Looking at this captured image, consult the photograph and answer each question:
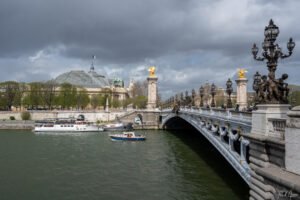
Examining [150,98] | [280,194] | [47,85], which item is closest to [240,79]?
[150,98]

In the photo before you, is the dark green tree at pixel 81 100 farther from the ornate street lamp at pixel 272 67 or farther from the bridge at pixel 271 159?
the ornate street lamp at pixel 272 67

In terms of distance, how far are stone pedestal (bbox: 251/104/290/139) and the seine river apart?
693 centimetres

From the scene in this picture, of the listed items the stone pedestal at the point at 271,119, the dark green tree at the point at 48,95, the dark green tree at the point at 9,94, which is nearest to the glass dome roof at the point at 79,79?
the dark green tree at the point at 48,95

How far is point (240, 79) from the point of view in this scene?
5228cm

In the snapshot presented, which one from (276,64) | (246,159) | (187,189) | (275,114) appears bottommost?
(187,189)

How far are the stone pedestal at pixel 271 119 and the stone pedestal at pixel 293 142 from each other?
1.12m

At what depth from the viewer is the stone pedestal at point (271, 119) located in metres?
9.75

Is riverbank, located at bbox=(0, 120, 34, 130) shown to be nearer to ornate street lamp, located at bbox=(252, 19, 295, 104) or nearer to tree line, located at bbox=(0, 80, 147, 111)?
tree line, located at bbox=(0, 80, 147, 111)

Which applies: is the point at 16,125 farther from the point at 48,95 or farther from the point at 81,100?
the point at 81,100

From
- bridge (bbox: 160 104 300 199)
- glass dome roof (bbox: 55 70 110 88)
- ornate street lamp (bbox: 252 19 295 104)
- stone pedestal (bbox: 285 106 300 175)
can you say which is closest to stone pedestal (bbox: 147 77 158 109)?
glass dome roof (bbox: 55 70 110 88)

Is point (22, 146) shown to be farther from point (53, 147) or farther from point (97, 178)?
point (97, 178)

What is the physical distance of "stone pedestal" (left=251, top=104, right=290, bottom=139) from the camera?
9750 mm

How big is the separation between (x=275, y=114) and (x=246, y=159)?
458 cm

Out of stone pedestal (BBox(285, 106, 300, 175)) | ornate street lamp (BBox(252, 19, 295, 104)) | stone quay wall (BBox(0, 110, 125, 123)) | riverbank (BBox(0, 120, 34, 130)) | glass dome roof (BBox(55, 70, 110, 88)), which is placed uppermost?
glass dome roof (BBox(55, 70, 110, 88))
